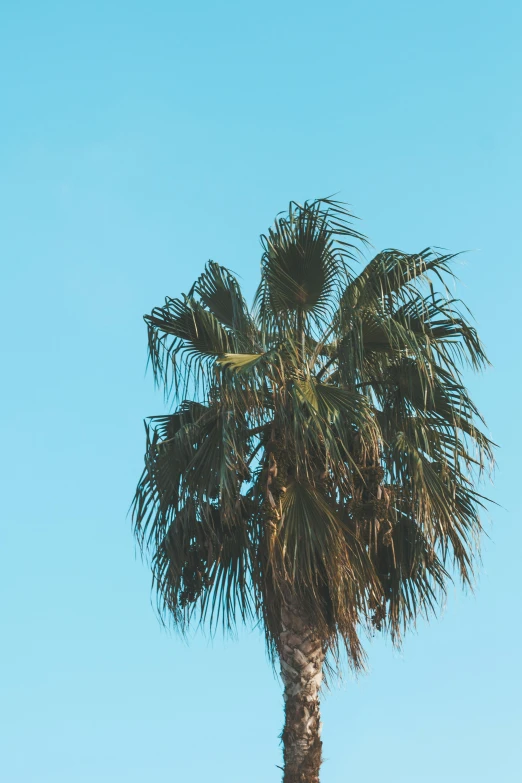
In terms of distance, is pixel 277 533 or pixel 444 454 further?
pixel 444 454

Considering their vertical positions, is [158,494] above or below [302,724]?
above

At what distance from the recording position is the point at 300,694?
1198cm

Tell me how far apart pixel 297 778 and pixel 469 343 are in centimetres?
427

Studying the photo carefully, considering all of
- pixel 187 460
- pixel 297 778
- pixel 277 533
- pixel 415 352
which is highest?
pixel 415 352

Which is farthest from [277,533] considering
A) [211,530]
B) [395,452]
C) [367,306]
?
[367,306]

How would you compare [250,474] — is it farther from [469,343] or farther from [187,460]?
[469,343]

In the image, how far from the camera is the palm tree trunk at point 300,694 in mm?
11773

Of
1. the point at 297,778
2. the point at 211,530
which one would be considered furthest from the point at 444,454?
the point at 297,778

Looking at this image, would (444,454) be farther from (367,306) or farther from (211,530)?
(211,530)

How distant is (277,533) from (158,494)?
1.42m

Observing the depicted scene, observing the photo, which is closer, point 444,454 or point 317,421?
point 317,421

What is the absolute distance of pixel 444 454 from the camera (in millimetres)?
12609

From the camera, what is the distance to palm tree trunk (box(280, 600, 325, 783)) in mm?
11773

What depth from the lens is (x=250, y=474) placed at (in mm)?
12328
